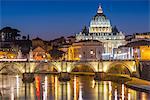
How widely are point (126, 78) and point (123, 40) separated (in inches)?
1207

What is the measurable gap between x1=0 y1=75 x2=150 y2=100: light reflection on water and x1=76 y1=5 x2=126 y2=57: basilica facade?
31.0 metres

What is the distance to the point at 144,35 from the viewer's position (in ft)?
178

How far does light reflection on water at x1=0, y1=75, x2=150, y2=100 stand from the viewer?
21.3m

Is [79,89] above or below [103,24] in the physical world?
below

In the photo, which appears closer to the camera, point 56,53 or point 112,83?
point 112,83

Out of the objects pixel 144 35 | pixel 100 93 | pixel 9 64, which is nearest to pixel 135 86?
pixel 100 93

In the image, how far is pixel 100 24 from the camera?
60844mm

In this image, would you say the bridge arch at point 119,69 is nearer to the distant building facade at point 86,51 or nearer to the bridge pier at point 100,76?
the bridge pier at point 100,76

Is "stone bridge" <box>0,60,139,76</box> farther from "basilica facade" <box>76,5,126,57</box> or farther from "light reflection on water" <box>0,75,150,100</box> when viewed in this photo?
"basilica facade" <box>76,5,126,57</box>

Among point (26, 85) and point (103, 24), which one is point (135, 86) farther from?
point (103, 24)

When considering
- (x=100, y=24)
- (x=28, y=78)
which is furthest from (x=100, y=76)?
(x=100, y=24)

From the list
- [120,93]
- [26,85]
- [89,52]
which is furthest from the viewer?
[89,52]

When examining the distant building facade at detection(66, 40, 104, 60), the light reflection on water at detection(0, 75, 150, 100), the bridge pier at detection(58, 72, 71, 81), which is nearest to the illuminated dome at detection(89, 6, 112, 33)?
the distant building facade at detection(66, 40, 104, 60)

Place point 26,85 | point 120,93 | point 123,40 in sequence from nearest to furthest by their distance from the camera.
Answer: point 120,93 → point 26,85 → point 123,40
